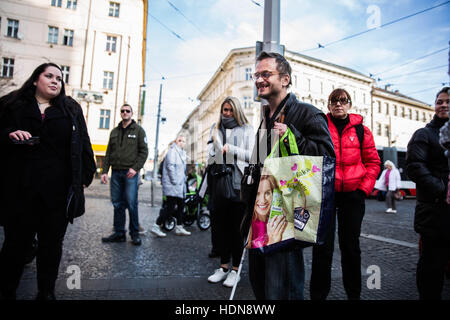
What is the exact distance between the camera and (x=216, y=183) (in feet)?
11.2

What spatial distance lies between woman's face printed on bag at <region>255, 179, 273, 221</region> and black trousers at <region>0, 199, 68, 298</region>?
5.54 ft

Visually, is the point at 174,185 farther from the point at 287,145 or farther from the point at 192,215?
the point at 287,145

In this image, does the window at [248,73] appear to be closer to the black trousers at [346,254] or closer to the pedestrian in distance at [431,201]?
the black trousers at [346,254]

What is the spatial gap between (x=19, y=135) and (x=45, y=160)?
0.26m

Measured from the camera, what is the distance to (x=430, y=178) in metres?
2.16

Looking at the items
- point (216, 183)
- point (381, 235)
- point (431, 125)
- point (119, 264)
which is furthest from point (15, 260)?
point (381, 235)

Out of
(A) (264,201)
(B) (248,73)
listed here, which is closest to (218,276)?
(A) (264,201)

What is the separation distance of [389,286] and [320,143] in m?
2.36

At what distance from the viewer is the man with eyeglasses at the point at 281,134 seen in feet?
4.92

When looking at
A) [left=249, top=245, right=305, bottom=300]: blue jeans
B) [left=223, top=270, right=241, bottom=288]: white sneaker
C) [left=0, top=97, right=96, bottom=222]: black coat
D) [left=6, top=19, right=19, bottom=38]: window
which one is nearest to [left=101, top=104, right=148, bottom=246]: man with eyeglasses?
[left=223, top=270, right=241, bottom=288]: white sneaker

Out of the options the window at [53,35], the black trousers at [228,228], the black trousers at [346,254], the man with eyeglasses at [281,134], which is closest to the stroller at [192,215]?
the black trousers at [228,228]

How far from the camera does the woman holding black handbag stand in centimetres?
326

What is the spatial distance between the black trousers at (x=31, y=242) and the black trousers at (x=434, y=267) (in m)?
2.74

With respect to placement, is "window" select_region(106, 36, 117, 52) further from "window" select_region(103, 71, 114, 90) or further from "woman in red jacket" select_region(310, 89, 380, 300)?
"woman in red jacket" select_region(310, 89, 380, 300)
